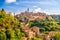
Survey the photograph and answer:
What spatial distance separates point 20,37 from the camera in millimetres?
6461

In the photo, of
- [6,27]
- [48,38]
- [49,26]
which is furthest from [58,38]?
[49,26]

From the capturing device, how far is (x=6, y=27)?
6.22 metres

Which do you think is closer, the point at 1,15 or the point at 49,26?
the point at 1,15

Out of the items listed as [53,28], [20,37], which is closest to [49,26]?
[53,28]

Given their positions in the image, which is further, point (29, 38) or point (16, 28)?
point (29, 38)

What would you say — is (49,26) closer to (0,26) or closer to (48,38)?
(48,38)

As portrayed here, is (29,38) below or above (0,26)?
below

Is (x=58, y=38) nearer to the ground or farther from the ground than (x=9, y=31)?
nearer to the ground

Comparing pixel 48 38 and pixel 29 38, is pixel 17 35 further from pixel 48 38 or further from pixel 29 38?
pixel 48 38

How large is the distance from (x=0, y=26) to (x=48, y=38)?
2743 mm

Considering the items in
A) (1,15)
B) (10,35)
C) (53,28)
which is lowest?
(53,28)

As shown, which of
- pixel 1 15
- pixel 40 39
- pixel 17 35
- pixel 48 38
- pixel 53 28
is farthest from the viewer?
pixel 53 28

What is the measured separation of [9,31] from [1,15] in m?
1.05

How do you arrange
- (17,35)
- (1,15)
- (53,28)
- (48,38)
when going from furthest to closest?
(53,28) → (48,38) → (1,15) → (17,35)
